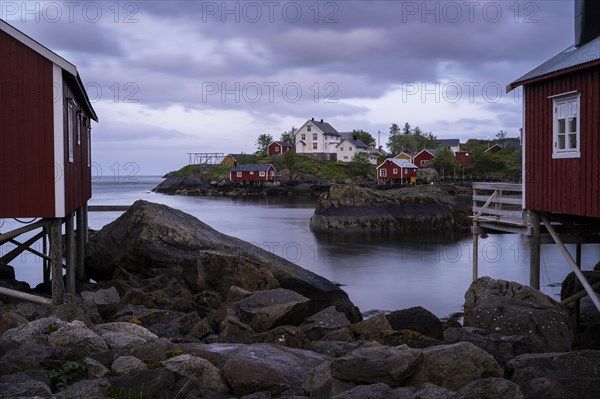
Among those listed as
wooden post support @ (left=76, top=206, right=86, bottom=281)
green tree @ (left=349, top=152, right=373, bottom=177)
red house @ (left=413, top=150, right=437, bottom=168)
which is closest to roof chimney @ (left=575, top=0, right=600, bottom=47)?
→ wooden post support @ (left=76, top=206, right=86, bottom=281)

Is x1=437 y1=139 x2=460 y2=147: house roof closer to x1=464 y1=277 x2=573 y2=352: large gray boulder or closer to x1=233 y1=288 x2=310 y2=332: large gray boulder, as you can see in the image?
x1=464 y1=277 x2=573 y2=352: large gray boulder

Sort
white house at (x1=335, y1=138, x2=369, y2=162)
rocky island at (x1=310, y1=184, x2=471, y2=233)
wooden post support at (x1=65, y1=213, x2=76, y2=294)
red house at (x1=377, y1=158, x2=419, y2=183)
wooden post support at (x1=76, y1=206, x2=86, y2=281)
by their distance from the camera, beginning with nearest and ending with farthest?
1. wooden post support at (x1=65, y1=213, x2=76, y2=294)
2. wooden post support at (x1=76, y1=206, x2=86, y2=281)
3. rocky island at (x1=310, y1=184, x2=471, y2=233)
4. red house at (x1=377, y1=158, x2=419, y2=183)
5. white house at (x1=335, y1=138, x2=369, y2=162)

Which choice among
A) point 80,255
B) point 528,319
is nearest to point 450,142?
point 80,255

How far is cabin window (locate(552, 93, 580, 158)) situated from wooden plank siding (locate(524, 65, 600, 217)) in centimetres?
12

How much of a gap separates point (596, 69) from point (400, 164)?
263 ft

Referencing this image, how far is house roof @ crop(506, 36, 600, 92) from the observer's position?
1165 cm

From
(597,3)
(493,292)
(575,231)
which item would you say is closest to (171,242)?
(493,292)

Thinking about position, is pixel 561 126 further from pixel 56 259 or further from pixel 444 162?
pixel 444 162

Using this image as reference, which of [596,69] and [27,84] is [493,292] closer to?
[596,69]

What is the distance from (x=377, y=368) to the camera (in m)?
6.93

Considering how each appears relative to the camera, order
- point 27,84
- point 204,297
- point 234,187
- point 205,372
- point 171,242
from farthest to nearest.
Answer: point 234,187
point 171,242
point 204,297
point 27,84
point 205,372

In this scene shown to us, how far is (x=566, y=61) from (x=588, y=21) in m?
2.76

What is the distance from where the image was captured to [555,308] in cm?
1087

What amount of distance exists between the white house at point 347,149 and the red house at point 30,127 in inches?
3976
